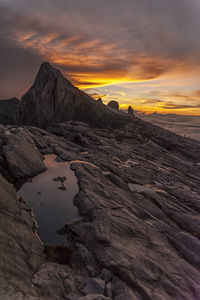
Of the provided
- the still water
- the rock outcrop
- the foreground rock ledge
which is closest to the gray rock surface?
the foreground rock ledge

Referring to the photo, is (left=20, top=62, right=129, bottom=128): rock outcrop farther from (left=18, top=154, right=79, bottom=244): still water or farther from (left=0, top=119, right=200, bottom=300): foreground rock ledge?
(left=0, top=119, right=200, bottom=300): foreground rock ledge

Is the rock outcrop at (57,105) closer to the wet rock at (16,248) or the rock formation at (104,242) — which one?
the rock formation at (104,242)

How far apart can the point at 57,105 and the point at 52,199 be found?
87090mm

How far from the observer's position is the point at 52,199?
27.0 m

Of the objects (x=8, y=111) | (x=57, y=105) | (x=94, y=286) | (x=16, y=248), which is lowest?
(x=94, y=286)

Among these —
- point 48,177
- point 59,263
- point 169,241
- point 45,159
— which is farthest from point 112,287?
point 45,159

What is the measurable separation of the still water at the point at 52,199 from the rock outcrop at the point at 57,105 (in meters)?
72.5

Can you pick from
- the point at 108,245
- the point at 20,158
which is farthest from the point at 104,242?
the point at 20,158

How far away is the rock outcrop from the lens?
4075 inches

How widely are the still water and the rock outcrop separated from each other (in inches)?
2856

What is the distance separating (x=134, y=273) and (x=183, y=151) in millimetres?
77889

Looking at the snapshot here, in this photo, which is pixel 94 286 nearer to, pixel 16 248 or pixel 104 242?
pixel 104 242

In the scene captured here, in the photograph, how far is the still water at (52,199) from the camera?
20625 millimetres

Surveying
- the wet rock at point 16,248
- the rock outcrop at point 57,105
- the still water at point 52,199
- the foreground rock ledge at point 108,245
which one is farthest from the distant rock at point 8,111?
the wet rock at point 16,248
